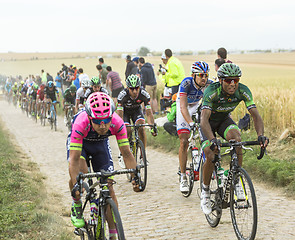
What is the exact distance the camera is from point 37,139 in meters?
19.0

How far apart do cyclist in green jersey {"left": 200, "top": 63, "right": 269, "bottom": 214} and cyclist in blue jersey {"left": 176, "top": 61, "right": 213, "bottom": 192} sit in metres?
1.11

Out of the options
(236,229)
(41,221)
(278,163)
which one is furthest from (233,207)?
(278,163)

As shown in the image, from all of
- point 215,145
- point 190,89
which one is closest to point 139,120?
point 190,89

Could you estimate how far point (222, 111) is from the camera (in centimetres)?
650

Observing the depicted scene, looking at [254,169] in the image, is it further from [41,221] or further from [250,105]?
[41,221]

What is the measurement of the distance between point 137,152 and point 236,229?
4.35m

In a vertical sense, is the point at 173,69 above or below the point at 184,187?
above

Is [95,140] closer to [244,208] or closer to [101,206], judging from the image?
[101,206]

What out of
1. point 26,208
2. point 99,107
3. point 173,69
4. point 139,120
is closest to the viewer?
point 99,107

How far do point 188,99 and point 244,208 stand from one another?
10.3 feet

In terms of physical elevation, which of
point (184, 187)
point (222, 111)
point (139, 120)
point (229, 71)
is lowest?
point (184, 187)

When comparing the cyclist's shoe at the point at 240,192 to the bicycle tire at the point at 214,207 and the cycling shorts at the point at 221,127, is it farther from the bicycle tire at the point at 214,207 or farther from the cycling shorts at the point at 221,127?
the cycling shorts at the point at 221,127

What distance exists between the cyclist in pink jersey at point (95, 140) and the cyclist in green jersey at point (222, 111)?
3.72 ft

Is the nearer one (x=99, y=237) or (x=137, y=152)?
(x=99, y=237)
